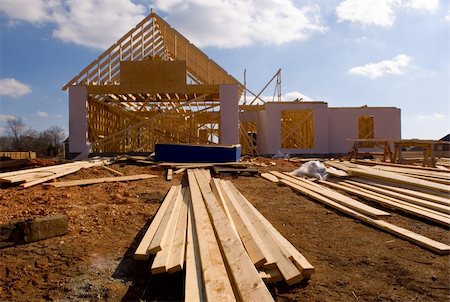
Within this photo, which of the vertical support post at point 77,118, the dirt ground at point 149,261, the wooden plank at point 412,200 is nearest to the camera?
the dirt ground at point 149,261

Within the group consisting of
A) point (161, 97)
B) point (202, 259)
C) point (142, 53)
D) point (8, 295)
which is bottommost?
point (8, 295)

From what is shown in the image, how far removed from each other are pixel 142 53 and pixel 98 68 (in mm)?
2278

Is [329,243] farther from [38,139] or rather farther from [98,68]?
[38,139]

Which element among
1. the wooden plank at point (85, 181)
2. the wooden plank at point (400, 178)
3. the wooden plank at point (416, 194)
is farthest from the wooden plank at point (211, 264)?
the wooden plank at point (400, 178)

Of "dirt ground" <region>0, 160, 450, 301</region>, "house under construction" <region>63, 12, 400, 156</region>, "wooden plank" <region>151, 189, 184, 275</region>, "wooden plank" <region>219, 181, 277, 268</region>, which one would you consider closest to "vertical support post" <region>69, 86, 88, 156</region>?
"house under construction" <region>63, 12, 400, 156</region>

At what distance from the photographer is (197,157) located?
44.0 feet

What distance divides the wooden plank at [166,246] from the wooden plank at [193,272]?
182 mm

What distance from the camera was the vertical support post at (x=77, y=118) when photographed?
643 inches

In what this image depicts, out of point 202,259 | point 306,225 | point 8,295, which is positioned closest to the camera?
point 8,295

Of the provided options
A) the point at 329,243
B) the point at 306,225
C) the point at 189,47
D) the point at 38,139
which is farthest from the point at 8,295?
the point at 38,139

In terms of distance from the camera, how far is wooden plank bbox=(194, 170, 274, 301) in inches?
100

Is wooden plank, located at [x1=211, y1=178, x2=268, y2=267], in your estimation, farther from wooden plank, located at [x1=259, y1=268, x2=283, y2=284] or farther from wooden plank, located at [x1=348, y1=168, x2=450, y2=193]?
wooden plank, located at [x1=348, y1=168, x2=450, y2=193]

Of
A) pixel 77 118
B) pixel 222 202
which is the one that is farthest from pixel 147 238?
pixel 77 118

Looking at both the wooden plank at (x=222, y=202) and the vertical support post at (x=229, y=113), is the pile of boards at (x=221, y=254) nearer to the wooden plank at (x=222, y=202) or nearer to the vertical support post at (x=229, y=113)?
the wooden plank at (x=222, y=202)
